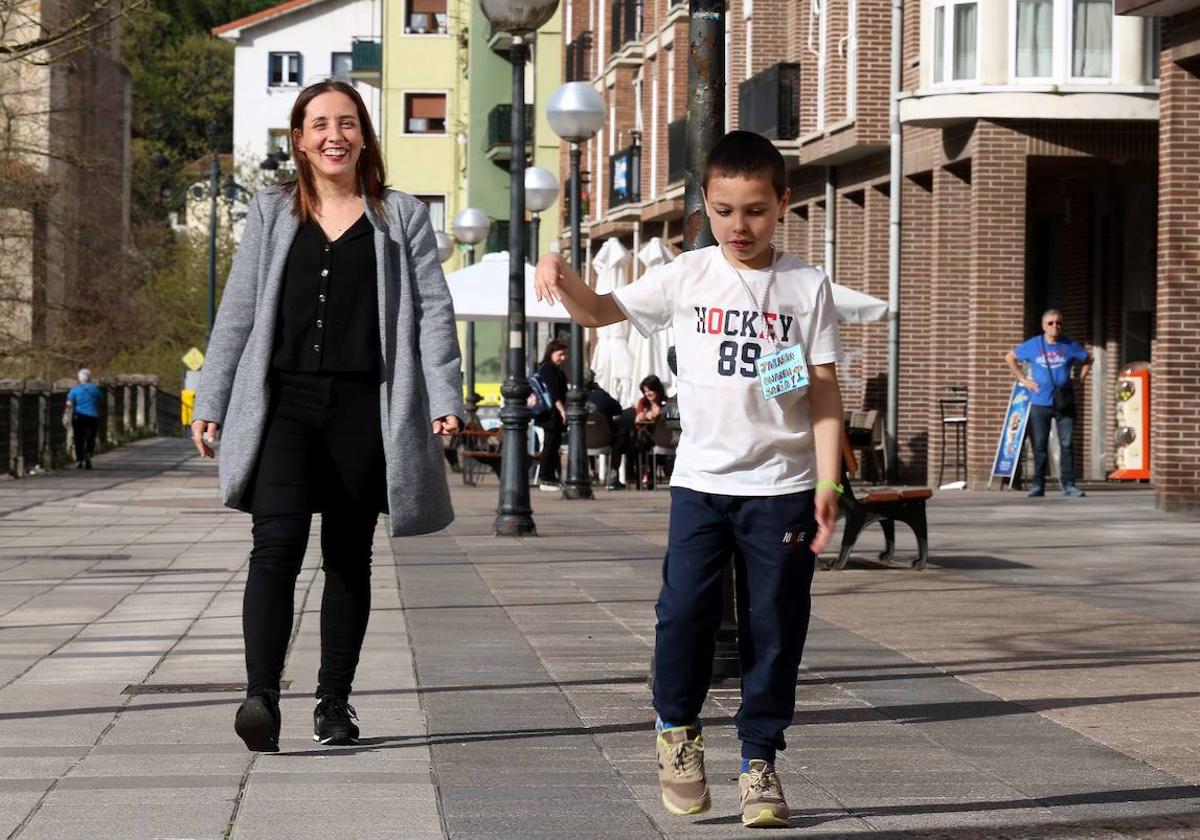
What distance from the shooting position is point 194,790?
594 cm

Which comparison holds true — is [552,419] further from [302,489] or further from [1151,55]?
[302,489]

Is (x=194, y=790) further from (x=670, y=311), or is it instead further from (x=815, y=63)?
(x=815, y=63)

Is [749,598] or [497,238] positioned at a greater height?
[497,238]

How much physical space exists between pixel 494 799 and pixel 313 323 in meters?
1.59

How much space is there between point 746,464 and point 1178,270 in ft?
51.1

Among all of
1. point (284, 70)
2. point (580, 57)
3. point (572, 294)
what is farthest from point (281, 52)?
point (572, 294)

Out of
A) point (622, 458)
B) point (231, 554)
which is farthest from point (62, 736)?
point (622, 458)

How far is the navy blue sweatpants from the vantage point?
5.66 meters

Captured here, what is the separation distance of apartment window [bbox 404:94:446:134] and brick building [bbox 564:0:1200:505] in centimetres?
3848

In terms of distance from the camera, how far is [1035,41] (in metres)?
26.5

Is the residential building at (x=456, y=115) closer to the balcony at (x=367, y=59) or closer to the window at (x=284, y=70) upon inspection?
the balcony at (x=367, y=59)

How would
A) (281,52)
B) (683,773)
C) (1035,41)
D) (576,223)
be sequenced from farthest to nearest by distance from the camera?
(281,52) → (1035,41) → (576,223) → (683,773)

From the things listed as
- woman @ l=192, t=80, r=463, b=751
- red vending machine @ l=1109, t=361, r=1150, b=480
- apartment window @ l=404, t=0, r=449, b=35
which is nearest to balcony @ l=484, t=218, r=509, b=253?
apartment window @ l=404, t=0, r=449, b=35

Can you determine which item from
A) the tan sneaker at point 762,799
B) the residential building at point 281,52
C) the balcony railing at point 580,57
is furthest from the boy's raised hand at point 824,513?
the residential building at point 281,52
